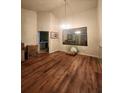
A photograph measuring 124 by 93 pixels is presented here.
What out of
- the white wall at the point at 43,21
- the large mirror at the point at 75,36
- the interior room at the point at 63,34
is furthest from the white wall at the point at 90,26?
the white wall at the point at 43,21

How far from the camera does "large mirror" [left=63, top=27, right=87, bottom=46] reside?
23.1ft

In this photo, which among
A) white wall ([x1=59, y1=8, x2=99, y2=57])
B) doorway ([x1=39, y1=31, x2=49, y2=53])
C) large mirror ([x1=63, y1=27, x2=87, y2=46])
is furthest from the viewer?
doorway ([x1=39, y1=31, x2=49, y2=53])

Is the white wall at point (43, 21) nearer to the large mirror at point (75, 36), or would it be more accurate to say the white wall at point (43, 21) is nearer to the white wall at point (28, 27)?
the white wall at point (28, 27)

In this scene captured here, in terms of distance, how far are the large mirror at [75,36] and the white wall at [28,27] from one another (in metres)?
2.75

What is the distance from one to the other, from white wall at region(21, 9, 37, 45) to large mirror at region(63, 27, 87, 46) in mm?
2749

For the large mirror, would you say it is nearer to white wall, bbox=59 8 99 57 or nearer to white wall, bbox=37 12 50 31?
white wall, bbox=59 8 99 57

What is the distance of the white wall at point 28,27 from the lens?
6.48 m

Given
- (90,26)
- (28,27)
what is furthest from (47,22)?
(90,26)

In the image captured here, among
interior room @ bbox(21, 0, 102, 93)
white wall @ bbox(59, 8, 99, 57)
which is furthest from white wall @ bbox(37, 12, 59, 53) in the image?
white wall @ bbox(59, 8, 99, 57)
